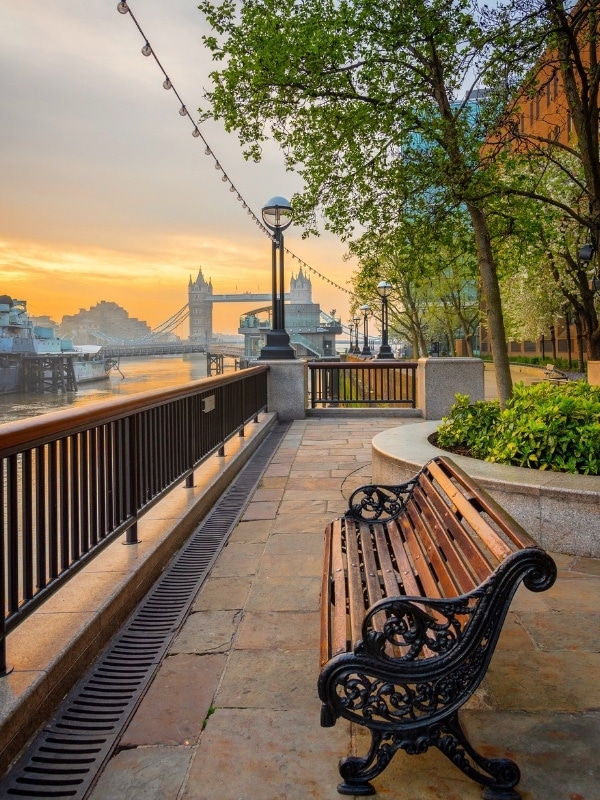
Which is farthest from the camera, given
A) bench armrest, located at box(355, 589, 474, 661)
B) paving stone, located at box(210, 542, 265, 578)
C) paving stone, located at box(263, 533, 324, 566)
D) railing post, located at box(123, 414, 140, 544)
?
paving stone, located at box(263, 533, 324, 566)

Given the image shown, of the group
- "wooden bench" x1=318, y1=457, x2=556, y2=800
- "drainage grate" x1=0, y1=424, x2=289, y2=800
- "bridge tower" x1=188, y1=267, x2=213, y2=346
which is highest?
"bridge tower" x1=188, y1=267, x2=213, y2=346

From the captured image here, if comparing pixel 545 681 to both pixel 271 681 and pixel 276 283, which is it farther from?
pixel 276 283

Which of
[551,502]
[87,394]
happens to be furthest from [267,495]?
[87,394]

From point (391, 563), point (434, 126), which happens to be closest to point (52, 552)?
point (391, 563)

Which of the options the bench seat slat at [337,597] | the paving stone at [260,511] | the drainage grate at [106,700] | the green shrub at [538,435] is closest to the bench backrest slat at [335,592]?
the bench seat slat at [337,597]

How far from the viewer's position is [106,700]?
2.76m

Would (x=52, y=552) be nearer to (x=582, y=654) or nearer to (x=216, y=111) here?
(x=582, y=654)

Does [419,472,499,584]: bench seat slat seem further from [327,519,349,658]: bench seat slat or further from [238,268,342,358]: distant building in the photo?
[238,268,342,358]: distant building

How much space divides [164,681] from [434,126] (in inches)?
301

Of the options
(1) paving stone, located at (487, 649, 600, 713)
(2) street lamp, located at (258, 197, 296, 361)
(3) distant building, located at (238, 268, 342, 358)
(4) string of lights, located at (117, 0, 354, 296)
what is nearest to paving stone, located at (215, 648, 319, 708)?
(1) paving stone, located at (487, 649, 600, 713)

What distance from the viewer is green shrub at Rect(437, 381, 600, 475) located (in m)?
5.25

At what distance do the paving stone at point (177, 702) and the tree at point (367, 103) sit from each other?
6130 millimetres

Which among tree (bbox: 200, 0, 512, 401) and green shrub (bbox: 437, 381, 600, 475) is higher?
tree (bbox: 200, 0, 512, 401)

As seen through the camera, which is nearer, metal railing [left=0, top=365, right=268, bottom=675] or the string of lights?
metal railing [left=0, top=365, right=268, bottom=675]
